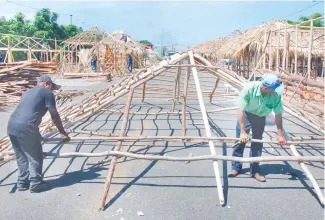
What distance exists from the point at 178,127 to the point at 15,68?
33.7 ft

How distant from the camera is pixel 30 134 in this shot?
15.7 feet

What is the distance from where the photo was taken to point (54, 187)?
16.7ft

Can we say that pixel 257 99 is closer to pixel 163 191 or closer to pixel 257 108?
pixel 257 108

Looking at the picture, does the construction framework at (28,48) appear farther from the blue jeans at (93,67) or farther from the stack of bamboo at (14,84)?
the stack of bamboo at (14,84)

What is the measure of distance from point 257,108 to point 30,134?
130 inches

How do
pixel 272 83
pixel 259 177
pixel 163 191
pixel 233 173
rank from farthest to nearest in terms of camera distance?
pixel 233 173 < pixel 259 177 < pixel 163 191 < pixel 272 83

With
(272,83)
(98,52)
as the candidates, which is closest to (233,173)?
(272,83)

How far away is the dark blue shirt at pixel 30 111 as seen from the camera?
4.78 m

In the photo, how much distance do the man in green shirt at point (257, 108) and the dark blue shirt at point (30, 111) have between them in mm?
2795

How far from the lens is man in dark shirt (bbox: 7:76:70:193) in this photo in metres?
4.79

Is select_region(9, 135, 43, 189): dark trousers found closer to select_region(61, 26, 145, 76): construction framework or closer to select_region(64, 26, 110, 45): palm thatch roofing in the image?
select_region(61, 26, 145, 76): construction framework

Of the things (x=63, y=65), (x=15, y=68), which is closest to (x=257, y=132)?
(x=15, y=68)

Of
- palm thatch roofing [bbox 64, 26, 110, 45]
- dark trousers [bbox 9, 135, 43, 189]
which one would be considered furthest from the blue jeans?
dark trousers [bbox 9, 135, 43, 189]

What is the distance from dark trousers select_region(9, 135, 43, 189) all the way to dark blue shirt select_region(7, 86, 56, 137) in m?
0.10
